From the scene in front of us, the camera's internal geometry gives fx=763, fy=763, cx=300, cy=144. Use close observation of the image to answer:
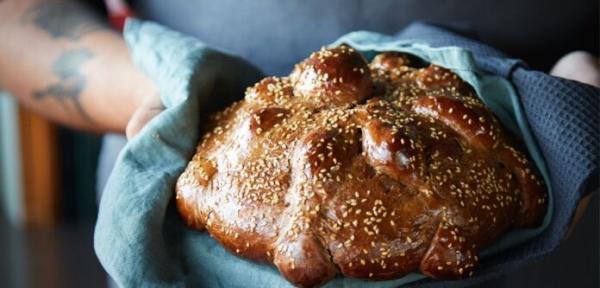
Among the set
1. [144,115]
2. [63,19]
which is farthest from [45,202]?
[144,115]

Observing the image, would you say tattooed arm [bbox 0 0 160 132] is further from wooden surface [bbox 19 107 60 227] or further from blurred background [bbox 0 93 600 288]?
wooden surface [bbox 19 107 60 227]

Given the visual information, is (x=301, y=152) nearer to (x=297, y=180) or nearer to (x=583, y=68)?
(x=297, y=180)

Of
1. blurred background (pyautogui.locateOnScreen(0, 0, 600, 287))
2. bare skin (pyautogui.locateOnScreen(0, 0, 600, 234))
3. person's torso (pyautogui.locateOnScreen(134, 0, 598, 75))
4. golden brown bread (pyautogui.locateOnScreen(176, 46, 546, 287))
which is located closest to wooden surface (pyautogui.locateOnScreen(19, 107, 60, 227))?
blurred background (pyautogui.locateOnScreen(0, 0, 600, 287))

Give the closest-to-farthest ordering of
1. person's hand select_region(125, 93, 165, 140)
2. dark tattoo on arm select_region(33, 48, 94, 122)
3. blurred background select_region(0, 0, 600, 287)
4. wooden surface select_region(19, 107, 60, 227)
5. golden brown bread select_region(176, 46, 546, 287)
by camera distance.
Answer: golden brown bread select_region(176, 46, 546, 287)
person's hand select_region(125, 93, 165, 140)
dark tattoo on arm select_region(33, 48, 94, 122)
blurred background select_region(0, 0, 600, 287)
wooden surface select_region(19, 107, 60, 227)

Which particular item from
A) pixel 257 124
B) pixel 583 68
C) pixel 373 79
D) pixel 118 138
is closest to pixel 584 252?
pixel 583 68

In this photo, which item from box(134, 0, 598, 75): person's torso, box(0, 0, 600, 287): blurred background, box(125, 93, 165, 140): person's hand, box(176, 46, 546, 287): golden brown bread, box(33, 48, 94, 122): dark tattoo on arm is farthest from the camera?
box(0, 0, 600, 287): blurred background

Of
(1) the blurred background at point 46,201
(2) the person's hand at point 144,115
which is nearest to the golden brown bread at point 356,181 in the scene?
(2) the person's hand at point 144,115

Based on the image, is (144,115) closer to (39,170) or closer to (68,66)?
(68,66)
